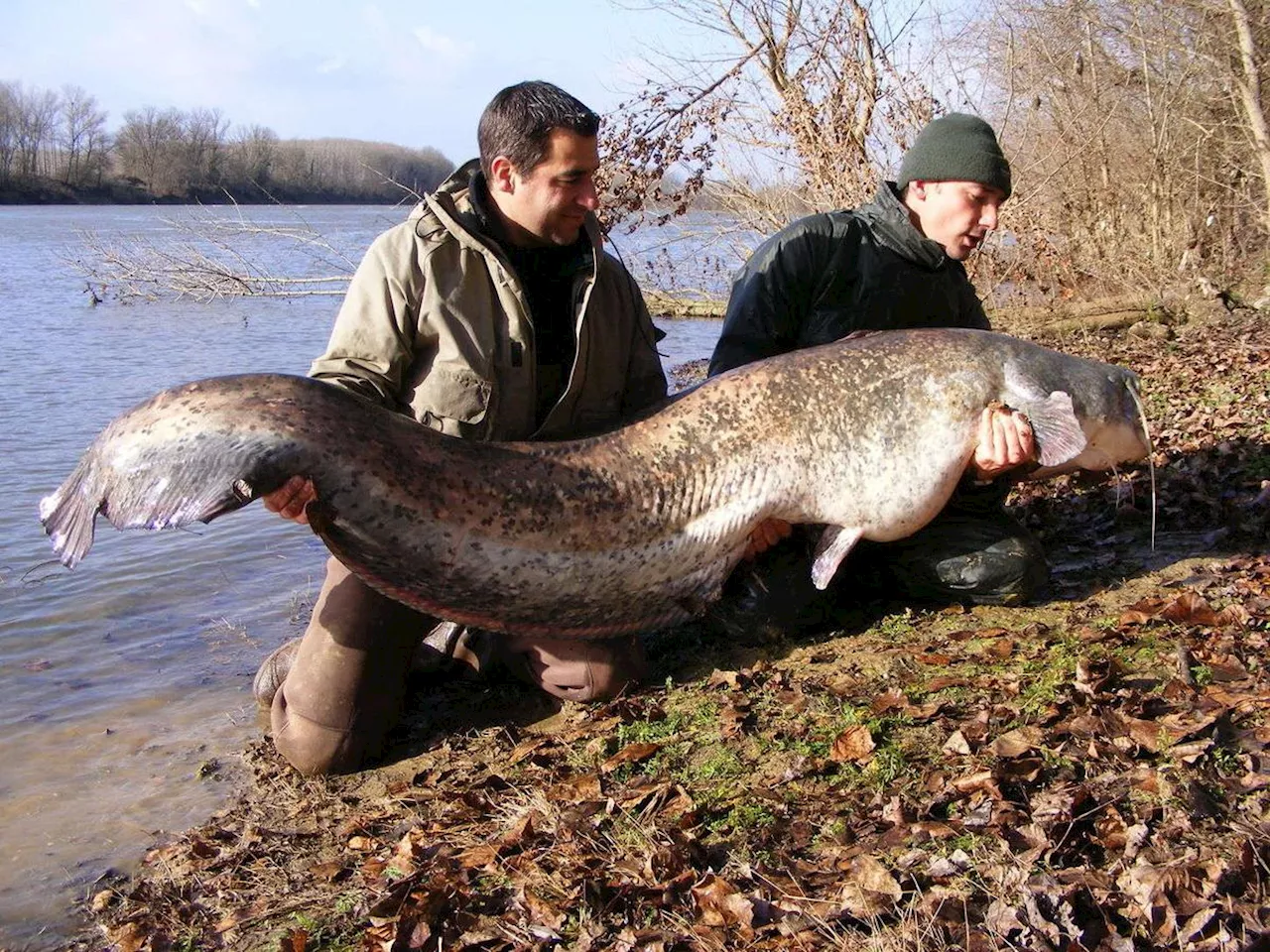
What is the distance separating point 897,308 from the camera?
4668 millimetres

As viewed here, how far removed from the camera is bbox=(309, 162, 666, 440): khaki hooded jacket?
3748 mm

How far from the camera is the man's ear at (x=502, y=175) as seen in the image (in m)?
3.88

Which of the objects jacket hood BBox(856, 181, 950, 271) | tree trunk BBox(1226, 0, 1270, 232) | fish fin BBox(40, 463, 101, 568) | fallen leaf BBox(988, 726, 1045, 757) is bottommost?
fallen leaf BBox(988, 726, 1045, 757)

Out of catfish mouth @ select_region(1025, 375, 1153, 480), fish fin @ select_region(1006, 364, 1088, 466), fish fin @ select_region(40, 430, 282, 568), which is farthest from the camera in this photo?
catfish mouth @ select_region(1025, 375, 1153, 480)

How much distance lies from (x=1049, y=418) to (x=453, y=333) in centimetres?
213

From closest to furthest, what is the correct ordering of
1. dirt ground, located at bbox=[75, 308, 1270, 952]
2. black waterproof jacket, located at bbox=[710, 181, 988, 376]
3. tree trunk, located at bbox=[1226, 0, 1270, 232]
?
dirt ground, located at bbox=[75, 308, 1270, 952] → black waterproof jacket, located at bbox=[710, 181, 988, 376] → tree trunk, located at bbox=[1226, 0, 1270, 232]

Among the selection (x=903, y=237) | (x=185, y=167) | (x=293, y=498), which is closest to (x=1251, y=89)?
(x=903, y=237)

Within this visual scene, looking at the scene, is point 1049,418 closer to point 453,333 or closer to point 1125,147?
point 453,333

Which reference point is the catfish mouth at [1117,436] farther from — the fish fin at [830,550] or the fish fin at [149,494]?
the fish fin at [149,494]

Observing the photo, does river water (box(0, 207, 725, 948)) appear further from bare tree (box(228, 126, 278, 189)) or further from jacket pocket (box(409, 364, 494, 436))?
bare tree (box(228, 126, 278, 189))

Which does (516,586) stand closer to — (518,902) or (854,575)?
(518,902)

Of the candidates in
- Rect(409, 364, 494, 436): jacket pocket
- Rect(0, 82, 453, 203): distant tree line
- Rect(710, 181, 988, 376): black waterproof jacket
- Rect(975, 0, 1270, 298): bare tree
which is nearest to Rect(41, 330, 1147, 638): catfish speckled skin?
Rect(409, 364, 494, 436): jacket pocket

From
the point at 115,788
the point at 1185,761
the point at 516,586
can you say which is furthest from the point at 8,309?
the point at 1185,761

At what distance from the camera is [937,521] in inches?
177
